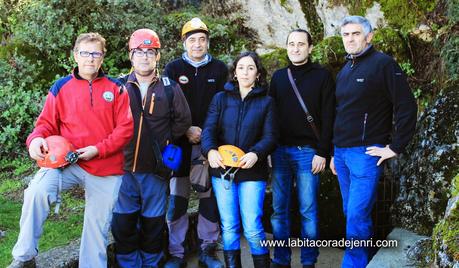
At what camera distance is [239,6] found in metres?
9.78

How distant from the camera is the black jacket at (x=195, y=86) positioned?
5059 millimetres

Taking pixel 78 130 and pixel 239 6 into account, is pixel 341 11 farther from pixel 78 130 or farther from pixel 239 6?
pixel 78 130

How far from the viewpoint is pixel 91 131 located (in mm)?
4172

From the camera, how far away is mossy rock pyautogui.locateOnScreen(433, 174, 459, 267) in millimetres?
3401

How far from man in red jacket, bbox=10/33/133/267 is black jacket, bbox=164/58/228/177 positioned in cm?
87

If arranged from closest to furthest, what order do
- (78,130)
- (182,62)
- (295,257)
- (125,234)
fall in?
(78,130) < (125,234) < (182,62) < (295,257)

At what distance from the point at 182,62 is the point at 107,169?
1.44 metres

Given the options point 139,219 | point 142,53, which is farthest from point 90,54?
point 139,219

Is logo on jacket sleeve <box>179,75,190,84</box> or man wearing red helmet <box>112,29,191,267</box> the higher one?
logo on jacket sleeve <box>179,75,190,84</box>

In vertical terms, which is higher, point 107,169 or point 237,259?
point 107,169

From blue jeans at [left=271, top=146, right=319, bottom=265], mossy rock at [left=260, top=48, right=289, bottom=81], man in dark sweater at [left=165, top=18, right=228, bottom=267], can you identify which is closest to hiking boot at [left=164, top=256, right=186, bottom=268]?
man in dark sweater at [left=165, top=18, right=228, bottom=267]

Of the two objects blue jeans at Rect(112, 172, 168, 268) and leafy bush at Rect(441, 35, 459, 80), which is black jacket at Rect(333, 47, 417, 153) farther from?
leafy bush at Rect(441, 35, 459, 80)

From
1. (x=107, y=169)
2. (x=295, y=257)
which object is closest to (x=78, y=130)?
(x=107, y=169)

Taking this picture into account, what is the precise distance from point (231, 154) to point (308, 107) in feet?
2.96
